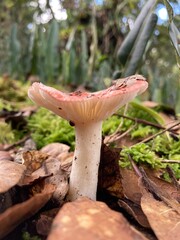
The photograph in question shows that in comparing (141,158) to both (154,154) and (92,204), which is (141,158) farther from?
(92,204)

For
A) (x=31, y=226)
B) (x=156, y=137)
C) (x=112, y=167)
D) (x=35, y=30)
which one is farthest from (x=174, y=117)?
(x=35, y=30)

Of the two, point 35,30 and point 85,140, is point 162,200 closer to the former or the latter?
point 85,140

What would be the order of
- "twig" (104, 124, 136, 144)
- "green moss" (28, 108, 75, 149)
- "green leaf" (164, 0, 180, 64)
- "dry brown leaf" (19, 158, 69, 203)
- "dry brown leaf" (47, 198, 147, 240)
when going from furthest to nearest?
"green moss" (28, 108, 75, 149)
"twig" (104, 124, 136, 144)
"green leaf" (164, 0, 180, 64)
"dry brown leaf" (19, 158, 69, 203)
"dry brown leaf" (47, 198, 147, 240)

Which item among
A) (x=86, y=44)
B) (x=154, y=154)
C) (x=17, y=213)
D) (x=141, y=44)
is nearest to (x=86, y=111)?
(x=17, y=213)

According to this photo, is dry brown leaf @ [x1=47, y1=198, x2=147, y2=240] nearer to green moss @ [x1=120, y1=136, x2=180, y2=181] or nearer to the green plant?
green moss @ [x1=120, y1=136, x2=180, y2=181]

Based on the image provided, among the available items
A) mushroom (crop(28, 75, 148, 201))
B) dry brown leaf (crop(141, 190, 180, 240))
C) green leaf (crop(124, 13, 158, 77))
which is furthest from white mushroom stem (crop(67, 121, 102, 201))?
green leaf (crop(124, 13, 158, 77))

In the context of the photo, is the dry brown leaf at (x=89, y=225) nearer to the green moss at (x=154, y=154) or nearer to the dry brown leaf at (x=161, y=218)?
the dry brown leaf at (x=161, y=218)
